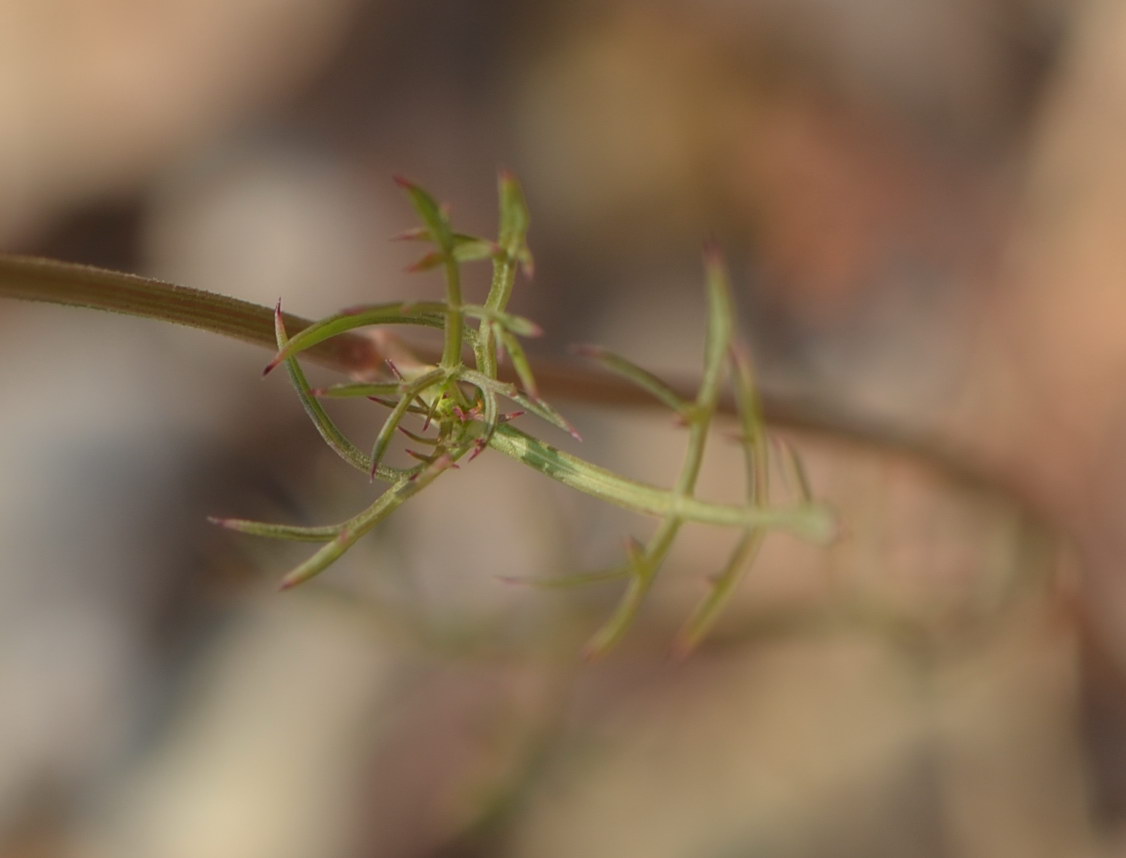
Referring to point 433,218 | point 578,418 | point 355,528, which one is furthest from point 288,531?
point 578,418

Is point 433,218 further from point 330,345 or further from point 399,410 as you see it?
point 330,345

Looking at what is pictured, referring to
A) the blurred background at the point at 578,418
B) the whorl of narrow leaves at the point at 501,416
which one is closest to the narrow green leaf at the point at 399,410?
→ the whorl of narrow leaves at the point at 501,416

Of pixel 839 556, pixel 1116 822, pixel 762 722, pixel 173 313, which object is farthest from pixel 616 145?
pixel 173 313

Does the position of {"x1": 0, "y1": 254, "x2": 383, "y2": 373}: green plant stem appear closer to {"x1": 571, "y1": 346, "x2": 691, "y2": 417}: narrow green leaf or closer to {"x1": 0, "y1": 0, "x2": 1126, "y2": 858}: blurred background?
{"x1": 571, "y1": 346, "x2": 691, "y2": 417}: narrow green leaf

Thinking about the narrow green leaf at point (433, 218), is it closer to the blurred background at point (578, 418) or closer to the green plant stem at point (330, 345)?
the green plant stem at point (330, 345)

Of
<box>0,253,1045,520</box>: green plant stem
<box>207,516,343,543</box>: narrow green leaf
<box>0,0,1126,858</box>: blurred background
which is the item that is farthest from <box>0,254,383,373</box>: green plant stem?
<box>0,0,1126,858</box>: blurred background
